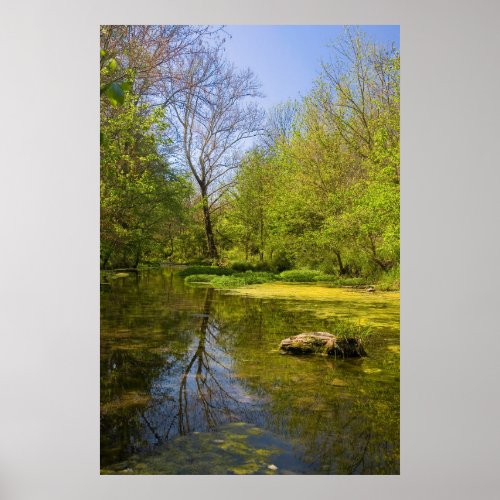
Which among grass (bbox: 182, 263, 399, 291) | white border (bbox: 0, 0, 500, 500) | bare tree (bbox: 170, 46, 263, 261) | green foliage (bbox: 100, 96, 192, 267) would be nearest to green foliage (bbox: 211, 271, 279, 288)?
grass (bbox: 182, 263, 399, 291)

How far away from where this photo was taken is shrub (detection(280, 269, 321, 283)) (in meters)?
3.44

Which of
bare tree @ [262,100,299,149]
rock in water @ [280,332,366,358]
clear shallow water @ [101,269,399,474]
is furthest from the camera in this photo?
bare tree @ [262,100,299,149]

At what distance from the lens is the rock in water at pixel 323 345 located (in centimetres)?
326

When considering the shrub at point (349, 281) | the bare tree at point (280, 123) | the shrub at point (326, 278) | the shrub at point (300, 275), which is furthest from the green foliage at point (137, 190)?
the shrub at point (349, 281)

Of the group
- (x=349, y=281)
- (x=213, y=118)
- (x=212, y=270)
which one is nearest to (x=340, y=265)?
(x=349, y=281)

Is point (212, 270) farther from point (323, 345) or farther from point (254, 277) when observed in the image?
point (323, 345)

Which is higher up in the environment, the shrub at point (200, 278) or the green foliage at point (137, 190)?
the green foliage at point (137, 190)

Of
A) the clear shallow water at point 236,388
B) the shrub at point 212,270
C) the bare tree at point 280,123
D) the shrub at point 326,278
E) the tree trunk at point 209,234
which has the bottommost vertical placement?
the clear shallow water at point 236,388

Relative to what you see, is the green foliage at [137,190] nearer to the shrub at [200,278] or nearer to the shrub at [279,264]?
the shrub at [200,278]

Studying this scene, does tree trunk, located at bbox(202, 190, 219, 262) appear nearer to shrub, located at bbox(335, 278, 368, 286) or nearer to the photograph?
the photograph

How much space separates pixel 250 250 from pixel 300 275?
13.4 inches
